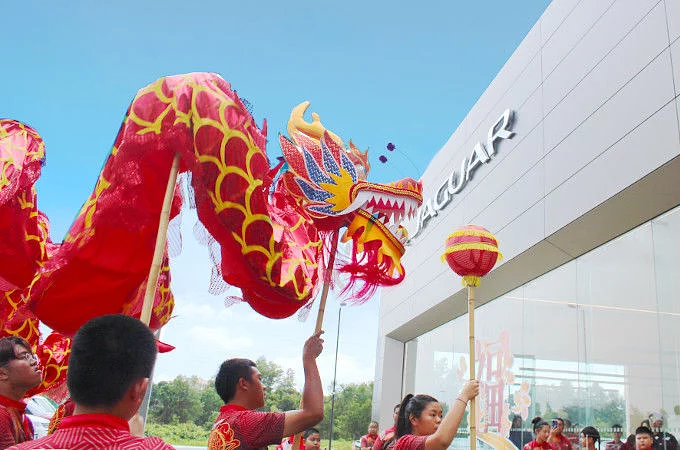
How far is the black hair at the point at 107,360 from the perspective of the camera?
122cm

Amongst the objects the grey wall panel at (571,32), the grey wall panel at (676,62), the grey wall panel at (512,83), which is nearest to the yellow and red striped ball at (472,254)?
the grey wall panel at (676,62)

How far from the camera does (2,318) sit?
354cm

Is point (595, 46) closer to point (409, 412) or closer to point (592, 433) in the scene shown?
point (592, 433)

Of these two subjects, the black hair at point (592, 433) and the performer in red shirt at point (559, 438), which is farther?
the performer in red shirt at point (559, 438)

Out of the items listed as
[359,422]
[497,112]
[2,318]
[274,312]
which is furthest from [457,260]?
[359,422]

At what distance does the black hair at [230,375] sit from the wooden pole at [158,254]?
582 millimetres

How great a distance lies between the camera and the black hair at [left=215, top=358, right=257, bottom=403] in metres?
2.44

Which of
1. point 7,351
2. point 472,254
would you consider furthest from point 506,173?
point 7,351

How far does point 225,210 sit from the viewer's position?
2160mm

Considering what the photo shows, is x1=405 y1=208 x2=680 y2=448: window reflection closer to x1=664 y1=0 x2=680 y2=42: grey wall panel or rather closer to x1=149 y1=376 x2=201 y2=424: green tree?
x1=664 y1=0 x2=680 y2=42: grey wall panel

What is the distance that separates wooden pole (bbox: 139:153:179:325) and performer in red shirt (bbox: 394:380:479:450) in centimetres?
123

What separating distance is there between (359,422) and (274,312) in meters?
16.8

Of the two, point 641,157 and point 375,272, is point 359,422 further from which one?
point 375,272

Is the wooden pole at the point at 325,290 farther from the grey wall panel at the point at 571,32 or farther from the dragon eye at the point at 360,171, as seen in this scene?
the grey wall panel at the point at 571,32
